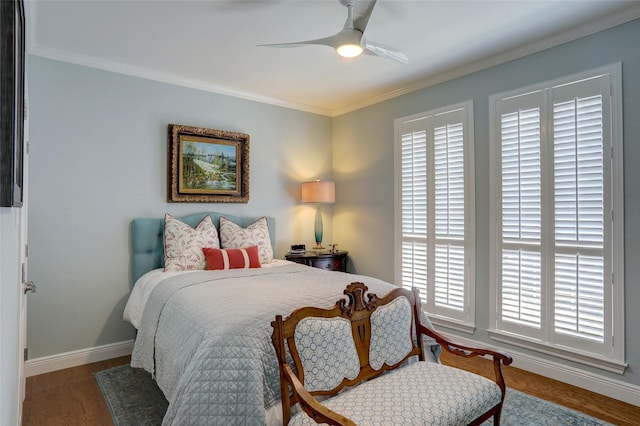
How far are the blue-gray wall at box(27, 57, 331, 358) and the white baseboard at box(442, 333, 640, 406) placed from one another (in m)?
3.25

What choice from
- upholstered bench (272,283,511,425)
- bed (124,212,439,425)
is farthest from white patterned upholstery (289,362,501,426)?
bed (124,212,439,425)

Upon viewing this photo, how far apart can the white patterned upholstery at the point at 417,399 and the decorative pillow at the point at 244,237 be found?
6.77 feet

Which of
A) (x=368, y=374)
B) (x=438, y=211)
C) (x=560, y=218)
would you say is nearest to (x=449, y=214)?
(x=438, y=211)

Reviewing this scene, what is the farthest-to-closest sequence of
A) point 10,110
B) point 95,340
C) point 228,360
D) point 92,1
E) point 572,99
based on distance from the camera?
point 95,340 < point 572,99 < point 92,1 < point 228,360 < point 10,110

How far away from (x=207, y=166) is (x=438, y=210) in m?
2.47

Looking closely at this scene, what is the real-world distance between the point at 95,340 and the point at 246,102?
9.41 feet

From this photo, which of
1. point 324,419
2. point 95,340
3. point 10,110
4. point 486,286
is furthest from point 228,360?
point 486,286

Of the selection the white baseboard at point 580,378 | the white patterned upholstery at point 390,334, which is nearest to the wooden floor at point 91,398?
the white baseboard at point 580,378

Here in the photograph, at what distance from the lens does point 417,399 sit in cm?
168

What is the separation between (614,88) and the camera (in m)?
2.65

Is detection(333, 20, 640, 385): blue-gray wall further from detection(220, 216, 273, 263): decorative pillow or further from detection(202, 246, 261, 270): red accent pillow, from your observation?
detection(202, 246, 261, 270): red accent pillow

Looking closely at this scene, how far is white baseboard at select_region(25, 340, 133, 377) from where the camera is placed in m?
3.03

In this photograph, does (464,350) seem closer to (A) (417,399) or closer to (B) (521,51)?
(A) (417,399)

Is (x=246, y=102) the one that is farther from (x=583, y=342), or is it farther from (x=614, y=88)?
(x=583, y=342)
